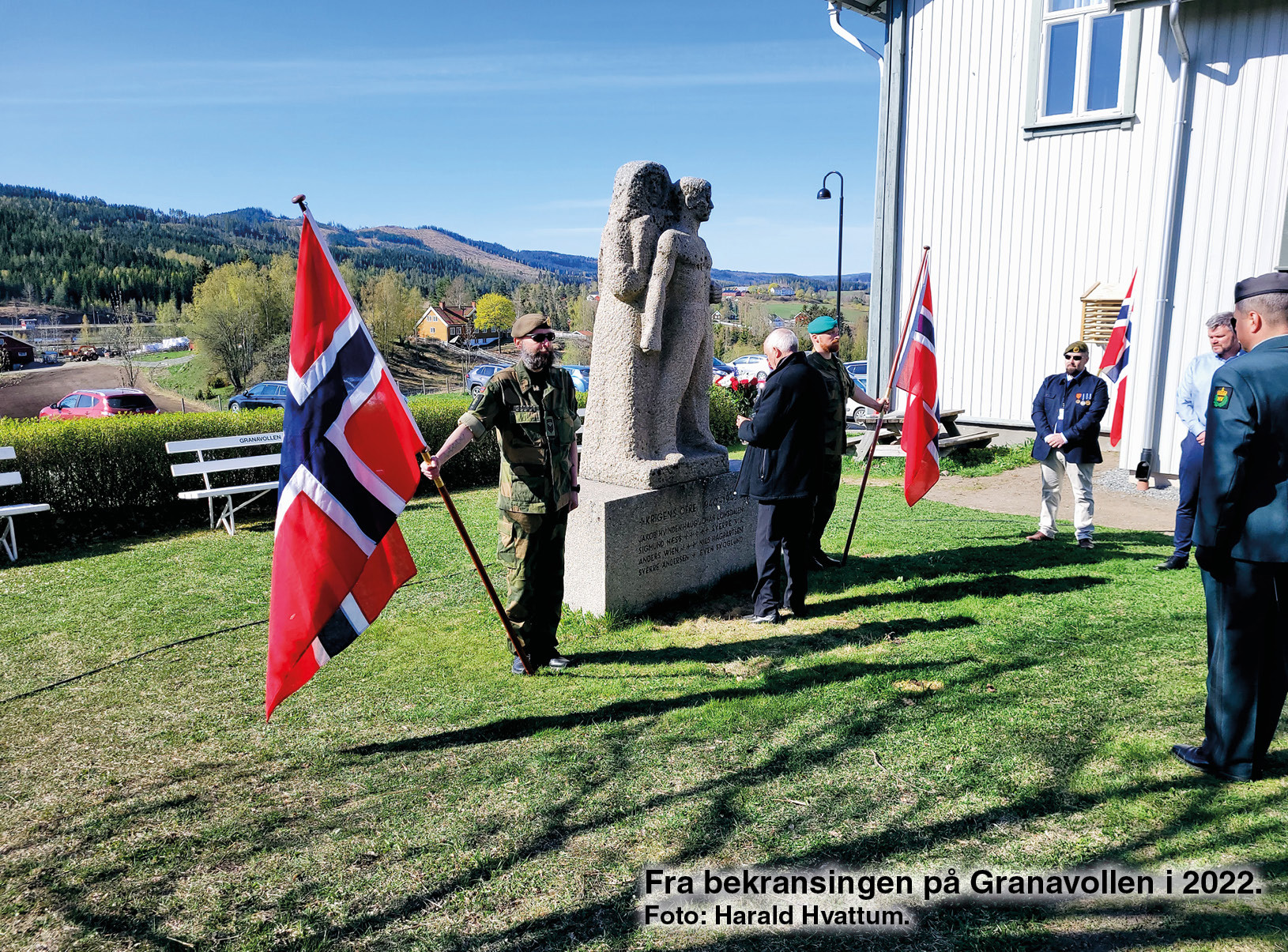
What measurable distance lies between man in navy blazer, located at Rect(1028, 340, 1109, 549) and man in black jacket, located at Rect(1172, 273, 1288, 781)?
3882 mm

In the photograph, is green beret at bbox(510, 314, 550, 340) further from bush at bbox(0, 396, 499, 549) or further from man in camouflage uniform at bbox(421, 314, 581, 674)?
bush at bbox(0, 396, 499, 549)

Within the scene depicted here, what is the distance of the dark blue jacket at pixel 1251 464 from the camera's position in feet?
10.5

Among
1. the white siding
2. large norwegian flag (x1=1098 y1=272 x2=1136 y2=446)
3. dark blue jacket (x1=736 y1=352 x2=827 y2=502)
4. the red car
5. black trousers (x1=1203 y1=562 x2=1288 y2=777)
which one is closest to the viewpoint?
black trousers (x1=1203 y1=562 x2=1288 y2=777)

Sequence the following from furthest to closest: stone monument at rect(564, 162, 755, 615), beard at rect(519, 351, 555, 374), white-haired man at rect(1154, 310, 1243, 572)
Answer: stone monument at rect(564, 162, 755, 615)
white-haired man at rect(1154, 310, 1243, 572)
beard at rect(519, 351, 555, 374)

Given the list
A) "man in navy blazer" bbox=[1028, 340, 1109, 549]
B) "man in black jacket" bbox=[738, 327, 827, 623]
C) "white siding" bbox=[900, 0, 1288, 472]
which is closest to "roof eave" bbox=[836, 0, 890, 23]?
"white siding" bbox=[900, 0, 1288, 472]

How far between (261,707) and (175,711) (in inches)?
18.4

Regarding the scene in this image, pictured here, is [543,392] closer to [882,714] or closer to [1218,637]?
[882,714]

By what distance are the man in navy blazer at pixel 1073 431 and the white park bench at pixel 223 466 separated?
26.2 ft

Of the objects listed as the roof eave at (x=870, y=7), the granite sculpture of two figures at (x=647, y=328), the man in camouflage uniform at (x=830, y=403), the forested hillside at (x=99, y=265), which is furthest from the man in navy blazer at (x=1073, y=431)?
the forested hillside at (x=99, y=265)

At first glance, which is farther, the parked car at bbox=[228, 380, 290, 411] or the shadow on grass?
A: the parked car at bbox=[228, 380, 290, 411]

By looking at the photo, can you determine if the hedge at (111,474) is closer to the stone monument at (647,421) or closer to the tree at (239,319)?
the stone monument at (647,421)

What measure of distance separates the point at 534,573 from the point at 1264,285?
3.87 meters

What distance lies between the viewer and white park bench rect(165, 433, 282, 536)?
9.22m

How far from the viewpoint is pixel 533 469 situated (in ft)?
15.7
